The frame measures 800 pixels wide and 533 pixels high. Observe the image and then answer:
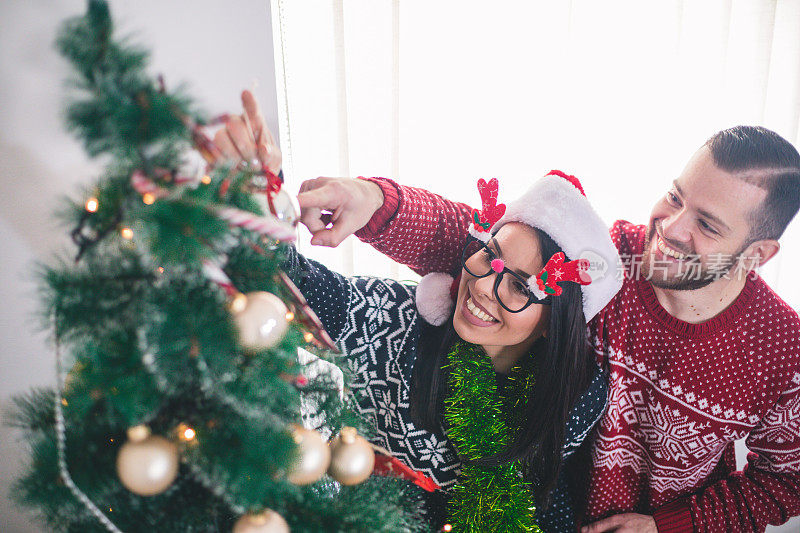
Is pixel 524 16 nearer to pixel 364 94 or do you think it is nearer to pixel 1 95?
pixel 364 94

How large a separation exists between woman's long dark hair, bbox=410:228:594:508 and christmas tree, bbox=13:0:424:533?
600 mm

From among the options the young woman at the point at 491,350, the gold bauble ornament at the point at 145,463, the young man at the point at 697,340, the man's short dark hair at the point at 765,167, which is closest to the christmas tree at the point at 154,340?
the gold bauble ornament at the point at 145,463

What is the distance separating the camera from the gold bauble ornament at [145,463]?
1.26 feet

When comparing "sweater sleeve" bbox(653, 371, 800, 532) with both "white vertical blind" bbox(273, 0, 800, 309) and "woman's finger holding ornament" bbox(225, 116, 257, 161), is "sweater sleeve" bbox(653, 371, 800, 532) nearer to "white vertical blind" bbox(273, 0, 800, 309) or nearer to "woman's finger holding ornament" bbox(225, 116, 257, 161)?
"white vertical blind" bbox(273, 0, 800, 309)

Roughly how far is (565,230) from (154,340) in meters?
0.78

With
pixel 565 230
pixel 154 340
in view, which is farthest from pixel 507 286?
pixel 154 340

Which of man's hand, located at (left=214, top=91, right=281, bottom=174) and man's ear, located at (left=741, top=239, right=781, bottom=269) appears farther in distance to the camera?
man's ear, located at (left=741, top=239, right=781, bottom=269)

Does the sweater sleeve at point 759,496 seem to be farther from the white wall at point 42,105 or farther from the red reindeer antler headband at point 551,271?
the white wall at point 42,105

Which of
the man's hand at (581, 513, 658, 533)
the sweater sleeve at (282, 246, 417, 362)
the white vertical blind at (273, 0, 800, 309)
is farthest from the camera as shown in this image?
the white vertical blind at (273, 0, 800, 309)

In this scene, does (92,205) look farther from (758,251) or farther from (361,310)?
(758,251)

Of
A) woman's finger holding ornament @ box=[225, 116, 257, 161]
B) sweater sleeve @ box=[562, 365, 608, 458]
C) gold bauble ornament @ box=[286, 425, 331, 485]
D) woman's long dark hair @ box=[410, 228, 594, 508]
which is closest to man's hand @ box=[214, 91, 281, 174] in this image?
woman's finger holding ornament @ box=[225, 116, 257, 161]

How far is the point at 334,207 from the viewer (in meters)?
0.91

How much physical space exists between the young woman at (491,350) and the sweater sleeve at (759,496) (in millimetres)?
363

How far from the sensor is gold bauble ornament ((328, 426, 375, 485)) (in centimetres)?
51
